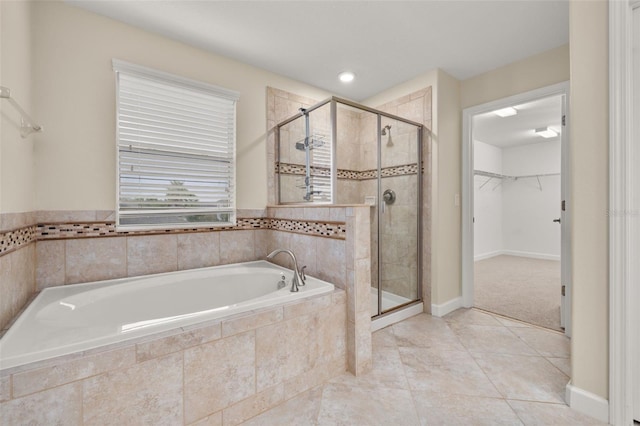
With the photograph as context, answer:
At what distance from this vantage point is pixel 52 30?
1817mm

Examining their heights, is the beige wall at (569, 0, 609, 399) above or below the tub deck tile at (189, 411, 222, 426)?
above

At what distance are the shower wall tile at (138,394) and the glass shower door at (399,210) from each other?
1.95m

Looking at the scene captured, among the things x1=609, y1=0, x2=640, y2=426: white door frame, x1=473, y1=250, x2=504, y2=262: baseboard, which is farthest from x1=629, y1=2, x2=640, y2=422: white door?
x1=473, y1=250, x2=504, y2=262: baseboard

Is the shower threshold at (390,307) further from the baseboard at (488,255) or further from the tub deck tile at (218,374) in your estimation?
the baseboard at (488,255)

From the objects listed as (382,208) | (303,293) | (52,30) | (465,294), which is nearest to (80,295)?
(303,293)

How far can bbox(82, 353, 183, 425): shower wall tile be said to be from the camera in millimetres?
1044

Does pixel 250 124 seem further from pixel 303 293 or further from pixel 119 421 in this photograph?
pixel 119 421

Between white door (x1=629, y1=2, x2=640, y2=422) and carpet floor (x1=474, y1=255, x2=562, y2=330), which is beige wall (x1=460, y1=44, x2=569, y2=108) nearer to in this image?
white door (x1=629, y1=2, x2=640, y2=422)

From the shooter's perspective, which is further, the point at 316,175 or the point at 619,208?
the point at 316,175

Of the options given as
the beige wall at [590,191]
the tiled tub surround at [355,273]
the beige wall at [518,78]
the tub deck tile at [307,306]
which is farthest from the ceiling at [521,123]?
the tub deck tile at [307,306]

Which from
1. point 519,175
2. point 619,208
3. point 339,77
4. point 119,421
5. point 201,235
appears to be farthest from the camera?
point 519,175

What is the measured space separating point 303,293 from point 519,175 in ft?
19.8

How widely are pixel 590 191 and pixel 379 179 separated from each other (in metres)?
1.58

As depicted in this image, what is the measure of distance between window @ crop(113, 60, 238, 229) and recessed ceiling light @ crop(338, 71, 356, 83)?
1094 millimetres
